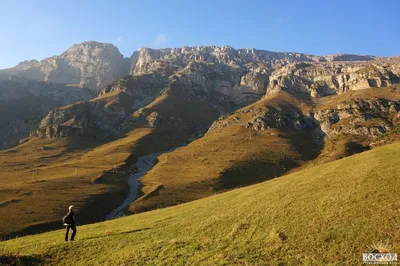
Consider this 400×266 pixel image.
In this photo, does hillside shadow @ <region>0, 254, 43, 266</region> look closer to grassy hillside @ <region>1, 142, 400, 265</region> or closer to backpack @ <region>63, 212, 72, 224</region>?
grassy hillside @ <region>1, 142, 400, 265</region>

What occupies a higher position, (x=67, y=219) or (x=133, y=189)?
(x=67, y=219)

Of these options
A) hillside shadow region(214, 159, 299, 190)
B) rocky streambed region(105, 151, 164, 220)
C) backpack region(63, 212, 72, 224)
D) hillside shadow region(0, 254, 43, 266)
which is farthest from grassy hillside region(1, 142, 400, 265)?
hillside shadow region(214, 159, 299, 190)

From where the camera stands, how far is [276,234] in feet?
92.4

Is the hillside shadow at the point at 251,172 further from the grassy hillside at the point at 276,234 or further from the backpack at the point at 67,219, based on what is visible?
the backpack at the point at 67,219

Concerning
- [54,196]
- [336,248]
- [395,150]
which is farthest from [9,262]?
[54,196]

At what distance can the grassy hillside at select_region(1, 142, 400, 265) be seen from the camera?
2477 centimetres

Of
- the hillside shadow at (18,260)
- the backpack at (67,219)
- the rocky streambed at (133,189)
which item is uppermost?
the backpack at (67,219)

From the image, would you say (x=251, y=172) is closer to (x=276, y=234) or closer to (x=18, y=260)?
(x=276, y=234)

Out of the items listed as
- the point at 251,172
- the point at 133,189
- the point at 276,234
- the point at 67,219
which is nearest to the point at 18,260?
the point at 67,219

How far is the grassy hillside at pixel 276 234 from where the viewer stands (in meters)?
24.8

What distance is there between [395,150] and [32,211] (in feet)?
305

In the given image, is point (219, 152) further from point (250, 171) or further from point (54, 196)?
point (54, 196)

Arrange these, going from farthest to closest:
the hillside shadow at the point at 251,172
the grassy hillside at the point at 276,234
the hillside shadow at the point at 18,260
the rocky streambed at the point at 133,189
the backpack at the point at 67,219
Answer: the hillside shadow at the point at 251,172, the rocky streambed at the point at 133,189, the backpack at the point at 67,219, the hillside shadow at the point at 18,260, the grassy hillside at the point at 276,234

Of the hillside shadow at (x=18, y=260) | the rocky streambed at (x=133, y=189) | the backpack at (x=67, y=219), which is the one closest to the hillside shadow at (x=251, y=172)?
the rocky streambed at (x=133, y=189)
